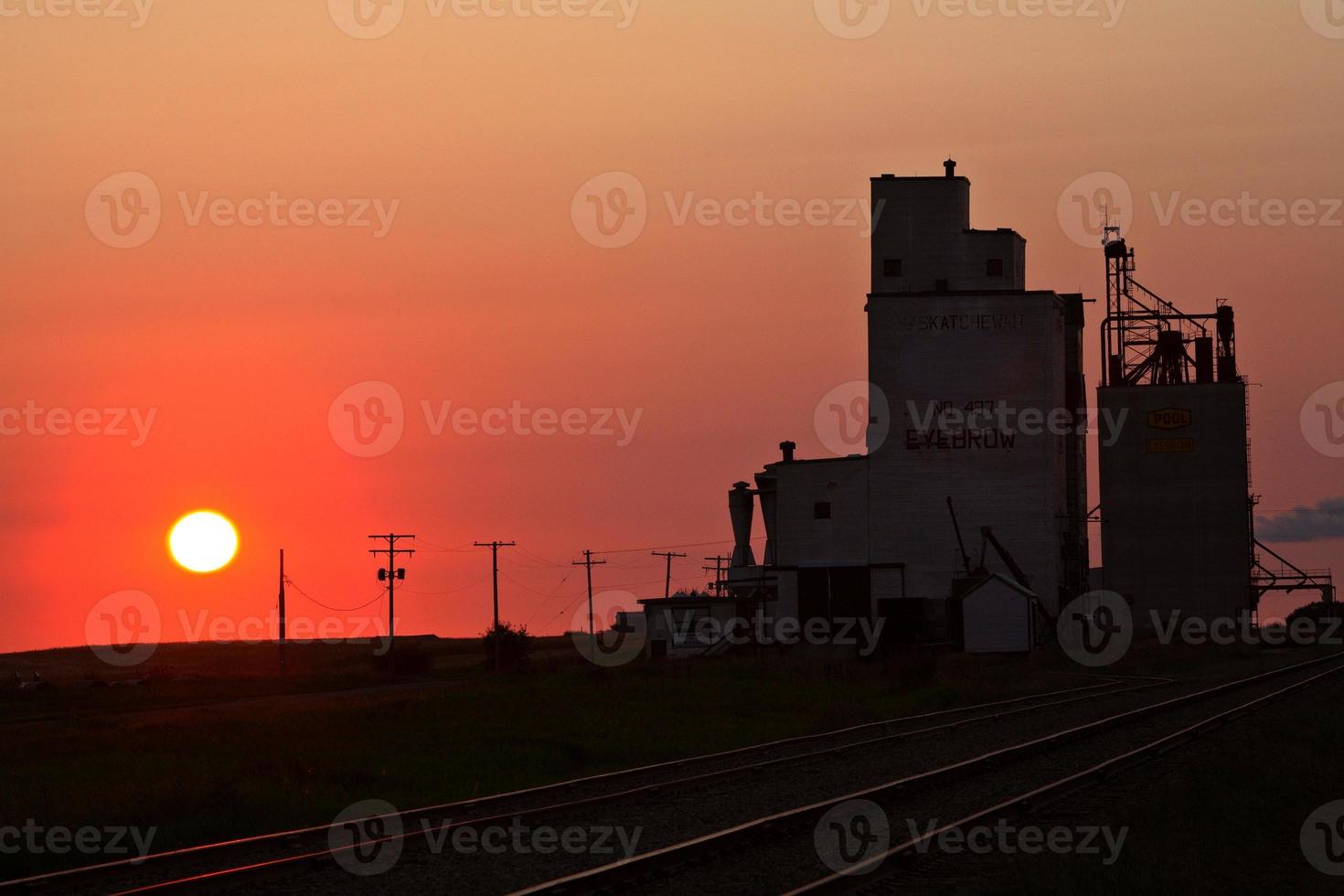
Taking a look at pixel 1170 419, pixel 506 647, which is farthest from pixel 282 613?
pixel 1170 419

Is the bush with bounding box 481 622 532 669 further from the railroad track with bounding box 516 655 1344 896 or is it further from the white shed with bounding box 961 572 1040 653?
the railroad track with bounding box 516 655 1344 896

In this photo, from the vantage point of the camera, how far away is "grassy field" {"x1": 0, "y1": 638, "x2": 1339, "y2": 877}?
61.5 feet

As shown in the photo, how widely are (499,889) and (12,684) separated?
71.7m

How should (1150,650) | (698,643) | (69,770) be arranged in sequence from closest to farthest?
(69,770) < (1150,650) < (698,643)

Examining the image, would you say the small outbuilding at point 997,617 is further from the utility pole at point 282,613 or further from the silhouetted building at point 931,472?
the utility pole at point 282,613

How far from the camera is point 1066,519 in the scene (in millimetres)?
70562

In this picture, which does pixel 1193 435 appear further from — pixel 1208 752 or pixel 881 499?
pixel 1208 752

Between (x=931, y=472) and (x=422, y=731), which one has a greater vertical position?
(x=931, y=472)

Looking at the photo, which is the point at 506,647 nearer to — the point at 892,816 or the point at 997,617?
the point at 997,617

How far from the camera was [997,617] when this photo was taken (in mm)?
62844

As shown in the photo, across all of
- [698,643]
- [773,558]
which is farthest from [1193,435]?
[698,643]

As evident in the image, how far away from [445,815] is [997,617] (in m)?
48.5

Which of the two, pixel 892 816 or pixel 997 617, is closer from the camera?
pixel 892 816

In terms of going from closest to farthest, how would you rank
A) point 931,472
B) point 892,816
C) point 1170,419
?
point 892,816 < point 931,472 < point 1170,419
